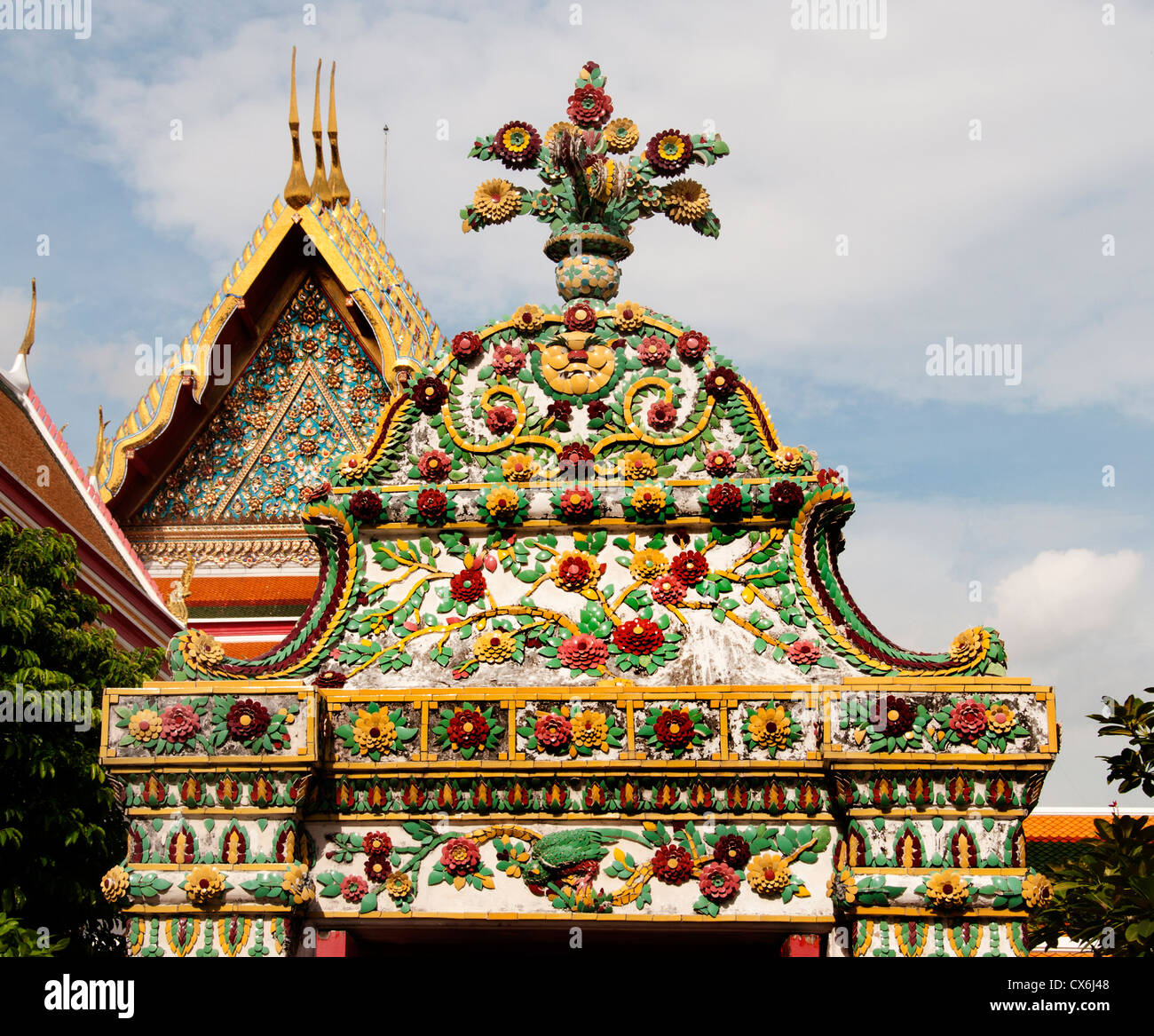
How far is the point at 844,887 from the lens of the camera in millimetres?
6762

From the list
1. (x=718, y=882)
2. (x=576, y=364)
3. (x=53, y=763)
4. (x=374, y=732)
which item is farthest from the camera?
(x=53, y=763)

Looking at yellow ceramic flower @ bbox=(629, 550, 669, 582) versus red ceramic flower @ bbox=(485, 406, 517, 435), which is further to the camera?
red ceramic flower @ bbox=(485, 406, 517, 435)

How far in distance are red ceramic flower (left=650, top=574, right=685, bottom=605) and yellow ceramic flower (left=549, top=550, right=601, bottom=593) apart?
0.33 metres

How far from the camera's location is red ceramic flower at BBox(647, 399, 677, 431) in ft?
26.3

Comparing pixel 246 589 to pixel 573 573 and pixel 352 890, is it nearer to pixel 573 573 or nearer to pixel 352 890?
pixel 573 573

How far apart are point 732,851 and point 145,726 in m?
3.01

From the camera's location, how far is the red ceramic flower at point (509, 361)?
8242 millimetres

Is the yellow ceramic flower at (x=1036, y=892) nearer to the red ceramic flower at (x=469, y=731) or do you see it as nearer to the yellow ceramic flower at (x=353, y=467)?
the red ceramic flower at (x=469, y=731)

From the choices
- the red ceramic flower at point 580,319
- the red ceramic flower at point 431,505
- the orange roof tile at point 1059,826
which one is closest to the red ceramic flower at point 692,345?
the red ceramic flower at point 580,319

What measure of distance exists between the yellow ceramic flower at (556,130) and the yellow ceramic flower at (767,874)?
14.8 ft

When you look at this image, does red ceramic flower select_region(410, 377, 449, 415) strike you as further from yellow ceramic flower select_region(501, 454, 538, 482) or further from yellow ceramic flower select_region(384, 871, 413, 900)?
yellow ceramic flower select_region(384, 871, 413, 900)

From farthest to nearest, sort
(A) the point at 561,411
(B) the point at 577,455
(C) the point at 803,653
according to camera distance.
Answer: (A) the point at 561,411, (B) the point at 577,455, (C) the point at 803,653

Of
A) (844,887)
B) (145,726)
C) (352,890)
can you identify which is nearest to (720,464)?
(844,887)

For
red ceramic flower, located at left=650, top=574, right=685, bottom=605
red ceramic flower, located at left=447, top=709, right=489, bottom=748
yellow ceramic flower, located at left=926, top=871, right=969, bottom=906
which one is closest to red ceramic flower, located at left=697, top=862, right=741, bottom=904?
yellow ceramic flower, located at left=926, top=871, right=969, bottom=906
